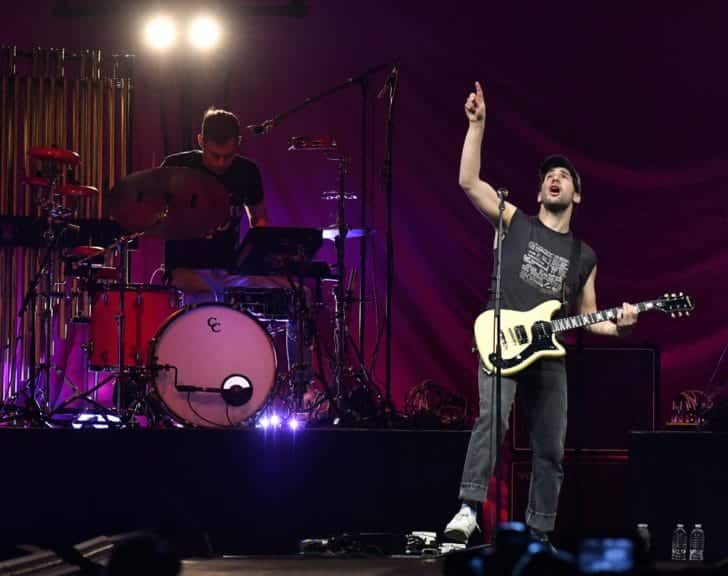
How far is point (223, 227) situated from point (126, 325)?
Result: 980mm

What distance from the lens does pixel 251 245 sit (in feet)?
24.7

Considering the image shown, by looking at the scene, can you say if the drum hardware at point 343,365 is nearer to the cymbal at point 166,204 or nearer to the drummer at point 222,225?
the drummer at point 222,225

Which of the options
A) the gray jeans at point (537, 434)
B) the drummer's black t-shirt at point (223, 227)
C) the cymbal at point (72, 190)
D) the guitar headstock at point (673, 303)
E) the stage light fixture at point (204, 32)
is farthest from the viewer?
the stage light fixture at point (204, 32)

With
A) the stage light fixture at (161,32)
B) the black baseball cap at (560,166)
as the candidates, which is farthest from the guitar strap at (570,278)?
the stage light fixture at (161,32)

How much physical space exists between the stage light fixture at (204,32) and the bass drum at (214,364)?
378 centimetres

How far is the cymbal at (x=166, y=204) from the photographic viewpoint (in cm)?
737

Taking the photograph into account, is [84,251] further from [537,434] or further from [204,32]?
[537,434]

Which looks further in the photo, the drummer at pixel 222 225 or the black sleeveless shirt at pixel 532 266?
the drummer at pixel 222 225

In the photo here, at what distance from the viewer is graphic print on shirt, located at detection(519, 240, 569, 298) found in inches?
232

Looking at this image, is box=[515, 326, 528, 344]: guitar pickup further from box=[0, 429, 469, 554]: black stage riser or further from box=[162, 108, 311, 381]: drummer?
box=[162, 108, 311, 381]: drummer

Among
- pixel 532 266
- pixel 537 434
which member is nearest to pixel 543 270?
pixel 532 266

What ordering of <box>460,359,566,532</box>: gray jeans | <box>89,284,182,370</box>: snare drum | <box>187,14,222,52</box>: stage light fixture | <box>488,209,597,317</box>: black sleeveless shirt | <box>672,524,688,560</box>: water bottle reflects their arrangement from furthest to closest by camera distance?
<box>187,14,222,52</box>: stage light fixture
<box>89,284,182,370</box>: snare drum
<box>672,524,688,560</box>: water bottle
<box>488,209,597,317</box>: black sleeveless shirt
<box>460,359,566,532</box>: gray jeans

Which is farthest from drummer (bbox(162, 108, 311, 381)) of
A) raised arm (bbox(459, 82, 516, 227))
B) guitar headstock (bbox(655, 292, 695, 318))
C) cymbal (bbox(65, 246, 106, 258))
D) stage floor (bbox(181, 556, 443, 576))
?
guitar headstock (bbox(655, 292, 695, 318))

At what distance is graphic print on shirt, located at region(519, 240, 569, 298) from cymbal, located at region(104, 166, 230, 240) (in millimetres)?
2311
